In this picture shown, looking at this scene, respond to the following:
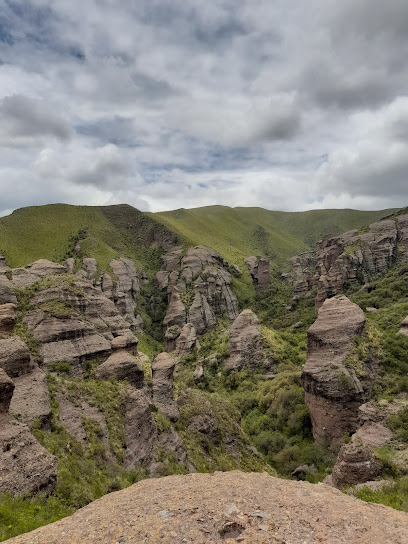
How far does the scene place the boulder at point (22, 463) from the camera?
41.2 feet

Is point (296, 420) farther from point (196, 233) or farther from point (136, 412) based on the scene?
point (196, 233)

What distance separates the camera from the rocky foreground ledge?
7594mm

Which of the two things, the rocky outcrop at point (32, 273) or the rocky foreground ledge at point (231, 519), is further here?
the rocky outcrop at point (32, 273)

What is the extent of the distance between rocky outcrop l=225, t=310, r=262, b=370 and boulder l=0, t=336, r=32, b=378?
149 feet

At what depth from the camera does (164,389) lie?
31922mm

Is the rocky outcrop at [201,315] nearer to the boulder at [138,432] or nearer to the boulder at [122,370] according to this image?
the boulder at [122,370]

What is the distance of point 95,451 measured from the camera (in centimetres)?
2000

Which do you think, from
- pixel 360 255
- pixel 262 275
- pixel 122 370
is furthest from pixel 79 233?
pixel 122 370

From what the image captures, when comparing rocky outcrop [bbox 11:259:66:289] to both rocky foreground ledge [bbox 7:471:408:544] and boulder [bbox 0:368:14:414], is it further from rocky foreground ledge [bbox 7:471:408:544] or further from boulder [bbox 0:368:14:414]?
rocky foreground ledge [bbox 7:471:408:544]

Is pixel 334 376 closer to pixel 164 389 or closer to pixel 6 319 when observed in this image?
pixel 164 389

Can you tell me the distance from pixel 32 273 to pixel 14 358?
1172 inches

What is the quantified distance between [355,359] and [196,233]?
14305 centimetres

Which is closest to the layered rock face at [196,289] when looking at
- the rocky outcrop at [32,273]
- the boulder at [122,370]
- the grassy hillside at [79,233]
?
the grassy hillside at [79,233]

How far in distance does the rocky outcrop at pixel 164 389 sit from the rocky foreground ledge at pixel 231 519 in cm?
2090
